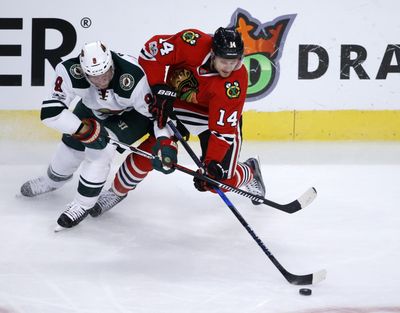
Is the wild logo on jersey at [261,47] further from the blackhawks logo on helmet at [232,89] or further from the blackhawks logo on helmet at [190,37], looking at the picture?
the blackhawks logo on helmet at [232,89]

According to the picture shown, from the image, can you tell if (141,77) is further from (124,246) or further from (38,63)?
(38,63)

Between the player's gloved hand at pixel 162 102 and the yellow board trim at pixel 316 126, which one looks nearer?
the player's gloved hand at pixel 162 102

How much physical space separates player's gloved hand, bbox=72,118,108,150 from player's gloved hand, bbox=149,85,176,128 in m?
0.25

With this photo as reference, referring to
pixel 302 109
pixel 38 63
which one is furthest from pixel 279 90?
pixel 38 63

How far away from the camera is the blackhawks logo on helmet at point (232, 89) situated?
358 centimetres

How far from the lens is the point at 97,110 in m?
3.79

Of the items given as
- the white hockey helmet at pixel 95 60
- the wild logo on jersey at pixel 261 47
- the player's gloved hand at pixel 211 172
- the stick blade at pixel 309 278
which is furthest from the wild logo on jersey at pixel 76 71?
the wild logo on jersey at pixel 261 47

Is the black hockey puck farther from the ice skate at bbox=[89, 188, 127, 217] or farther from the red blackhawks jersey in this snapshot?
the ice skate at bbox=[89, 188, 127, 217]

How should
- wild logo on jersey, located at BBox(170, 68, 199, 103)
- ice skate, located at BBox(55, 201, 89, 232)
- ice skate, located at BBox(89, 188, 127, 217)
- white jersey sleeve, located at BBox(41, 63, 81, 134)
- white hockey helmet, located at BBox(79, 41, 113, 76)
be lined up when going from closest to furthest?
1. white hockey helmet, located at BBox(79, 41, 113, 76)
2. white jersey sleeve, located at BBox(41, 63, 81, 134)
3. ice skate, located at BBox(55, 201, 89, 232)
4. wild logo on jersey, located at BBox(170, 68, 199, 103)
5. ice skate, located at BBox(89, 188, 127, 217)

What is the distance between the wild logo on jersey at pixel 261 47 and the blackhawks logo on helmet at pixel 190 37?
1341 millimetres

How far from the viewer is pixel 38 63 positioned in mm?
5000

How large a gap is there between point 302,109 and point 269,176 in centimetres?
67

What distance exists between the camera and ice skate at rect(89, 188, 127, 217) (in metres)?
3.92

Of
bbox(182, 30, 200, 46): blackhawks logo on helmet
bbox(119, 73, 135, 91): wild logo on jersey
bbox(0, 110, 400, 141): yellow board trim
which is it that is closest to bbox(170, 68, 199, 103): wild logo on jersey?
bbox(182, 30, 200, 46): blackhawks logo on helmet
